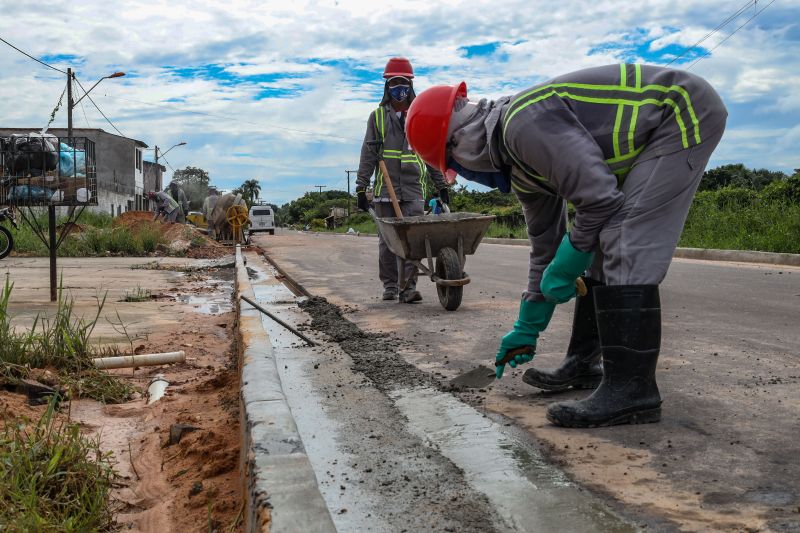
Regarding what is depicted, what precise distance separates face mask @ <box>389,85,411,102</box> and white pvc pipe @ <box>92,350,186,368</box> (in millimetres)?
3483

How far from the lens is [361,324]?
6.39 m

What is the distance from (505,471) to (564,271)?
883 millimetres

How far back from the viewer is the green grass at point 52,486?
7.93 feet

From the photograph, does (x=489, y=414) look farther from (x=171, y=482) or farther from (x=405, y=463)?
(x=171, y=482)

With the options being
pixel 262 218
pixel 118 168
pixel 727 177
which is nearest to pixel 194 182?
pixel 118 168

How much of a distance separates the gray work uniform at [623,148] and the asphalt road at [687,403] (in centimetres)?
63

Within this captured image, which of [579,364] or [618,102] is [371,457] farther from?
[618,102]

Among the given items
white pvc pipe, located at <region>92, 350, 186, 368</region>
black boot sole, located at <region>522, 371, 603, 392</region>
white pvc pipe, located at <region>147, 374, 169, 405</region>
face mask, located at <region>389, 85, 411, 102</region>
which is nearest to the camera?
black boot sole, located at <region>522, 371, 603, 392</region>

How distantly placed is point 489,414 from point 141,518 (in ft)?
4.66

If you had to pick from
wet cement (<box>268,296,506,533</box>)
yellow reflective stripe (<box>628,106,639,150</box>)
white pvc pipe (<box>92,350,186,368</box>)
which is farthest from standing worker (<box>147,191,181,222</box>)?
yellow reflective stripe (<box>628,106,639,150</box>)

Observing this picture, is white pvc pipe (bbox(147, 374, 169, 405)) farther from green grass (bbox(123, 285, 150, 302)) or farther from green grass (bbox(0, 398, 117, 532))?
green grass (bbox(123, 285, 150, 302))

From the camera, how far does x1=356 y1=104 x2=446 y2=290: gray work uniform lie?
26.0 feet

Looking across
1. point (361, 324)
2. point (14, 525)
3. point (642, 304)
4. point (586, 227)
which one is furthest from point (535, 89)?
point (361, 324)

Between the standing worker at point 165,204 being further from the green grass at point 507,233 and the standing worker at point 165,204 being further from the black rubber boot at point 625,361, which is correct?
the black rubber boot at point 625,361
